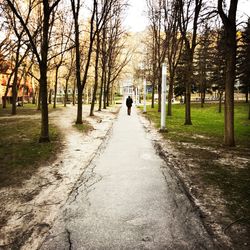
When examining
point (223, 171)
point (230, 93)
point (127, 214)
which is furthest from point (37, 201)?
point (230, 93)

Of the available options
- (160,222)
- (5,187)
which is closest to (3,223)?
(5,187)

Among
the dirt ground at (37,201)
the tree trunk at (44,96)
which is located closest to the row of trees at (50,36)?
the tree trunk at (44,96)

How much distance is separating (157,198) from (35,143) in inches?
280

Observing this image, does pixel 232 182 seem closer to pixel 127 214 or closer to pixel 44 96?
pixel 127 214

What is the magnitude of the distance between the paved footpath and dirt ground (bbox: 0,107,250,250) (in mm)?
180

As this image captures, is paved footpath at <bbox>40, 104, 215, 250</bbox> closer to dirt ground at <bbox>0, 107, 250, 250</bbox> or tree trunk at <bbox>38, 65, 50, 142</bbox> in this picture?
dirt ground at <bbox>0, 107, 250, 250</bbox>

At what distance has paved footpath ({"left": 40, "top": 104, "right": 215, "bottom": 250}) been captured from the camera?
3574 millimetres

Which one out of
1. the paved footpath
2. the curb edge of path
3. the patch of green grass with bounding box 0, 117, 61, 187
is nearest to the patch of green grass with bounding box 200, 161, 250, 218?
the curb edge of path

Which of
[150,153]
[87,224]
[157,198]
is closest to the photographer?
[87,224]

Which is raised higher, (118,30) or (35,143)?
(118,30)

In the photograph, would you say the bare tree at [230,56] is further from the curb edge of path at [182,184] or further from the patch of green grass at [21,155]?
the patch of green grass at [21,155]

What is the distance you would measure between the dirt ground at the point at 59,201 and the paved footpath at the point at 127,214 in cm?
18

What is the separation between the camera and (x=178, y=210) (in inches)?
181

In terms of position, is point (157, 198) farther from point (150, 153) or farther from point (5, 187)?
point (150, 153)
